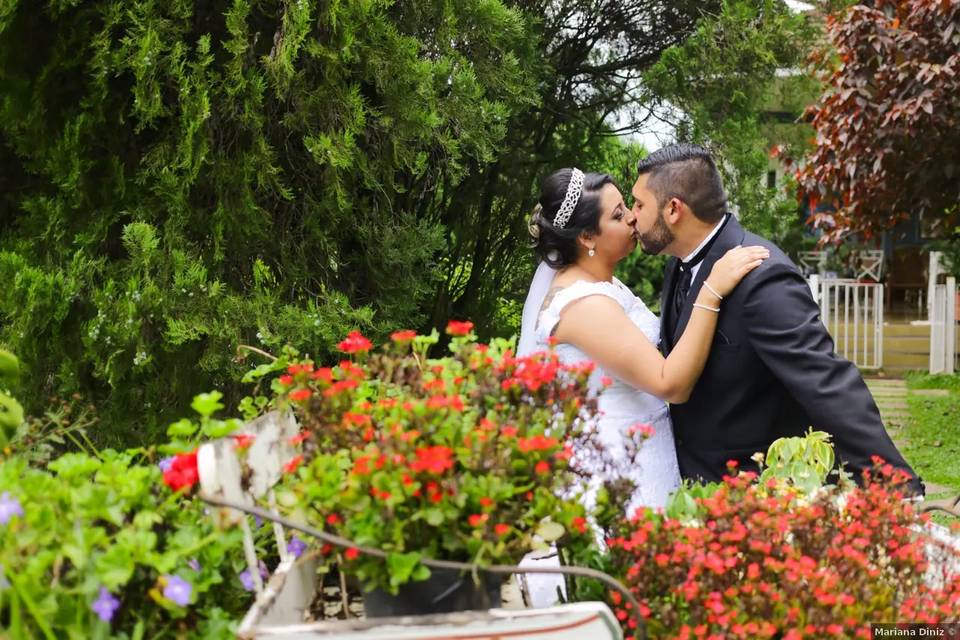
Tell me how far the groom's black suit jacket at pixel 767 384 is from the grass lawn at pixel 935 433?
11.6 feet

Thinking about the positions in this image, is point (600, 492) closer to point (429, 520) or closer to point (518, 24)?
point (429, 520)

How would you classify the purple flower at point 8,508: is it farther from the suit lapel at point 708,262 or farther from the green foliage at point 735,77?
the green foliage at point 735,77

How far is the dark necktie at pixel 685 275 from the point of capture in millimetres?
3139

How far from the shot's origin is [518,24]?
12.3 ft

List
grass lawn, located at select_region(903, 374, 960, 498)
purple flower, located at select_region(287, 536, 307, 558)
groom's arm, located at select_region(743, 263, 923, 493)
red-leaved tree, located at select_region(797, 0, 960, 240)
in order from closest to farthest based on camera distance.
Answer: purple flower, located at select_region(287, 536, 307, 558)
groom's arm, located at select_region(743, 263, 923, 493)
grass lawn, located at select_region(903, 374, 960, 498)
red-leaved tree, located at select_region(797, 0, 960, 240)

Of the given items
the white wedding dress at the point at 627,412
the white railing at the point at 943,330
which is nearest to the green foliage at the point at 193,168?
the white wedding dress at the point at 627,412

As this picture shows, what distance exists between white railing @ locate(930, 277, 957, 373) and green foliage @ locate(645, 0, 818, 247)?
8.06 meters

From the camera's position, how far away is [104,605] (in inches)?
53.9

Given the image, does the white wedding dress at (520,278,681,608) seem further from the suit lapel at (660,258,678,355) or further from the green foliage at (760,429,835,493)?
the green foliage at (760,429,835,493)

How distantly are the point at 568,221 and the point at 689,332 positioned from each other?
704 millimetres

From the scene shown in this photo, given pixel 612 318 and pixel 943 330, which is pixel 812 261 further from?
pixel 612 318

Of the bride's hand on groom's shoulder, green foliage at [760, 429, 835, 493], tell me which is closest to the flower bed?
green foliage at [760, 429, 835, 493]

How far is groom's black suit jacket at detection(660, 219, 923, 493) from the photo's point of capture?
102 inches

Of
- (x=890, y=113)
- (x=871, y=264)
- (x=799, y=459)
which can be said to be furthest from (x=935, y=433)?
(x=871, y=264)
